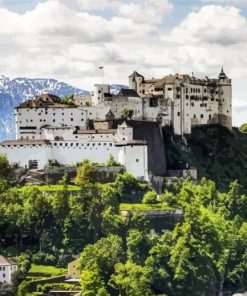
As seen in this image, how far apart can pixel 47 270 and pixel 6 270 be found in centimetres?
499

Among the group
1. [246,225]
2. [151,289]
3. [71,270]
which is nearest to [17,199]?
[71,270]

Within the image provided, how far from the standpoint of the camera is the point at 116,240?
2832 inches

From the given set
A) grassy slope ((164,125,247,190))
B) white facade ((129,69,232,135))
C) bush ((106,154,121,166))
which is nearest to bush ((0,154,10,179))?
bush ((106,154,121,166))

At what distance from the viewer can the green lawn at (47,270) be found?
68.6 m

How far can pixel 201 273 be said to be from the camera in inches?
2926

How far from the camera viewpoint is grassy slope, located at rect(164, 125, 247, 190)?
9356 centimetres

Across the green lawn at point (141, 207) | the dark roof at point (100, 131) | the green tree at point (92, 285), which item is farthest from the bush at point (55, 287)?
the dark roof at point (100, 131)

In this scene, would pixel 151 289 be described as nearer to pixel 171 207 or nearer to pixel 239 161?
pixel 171 207

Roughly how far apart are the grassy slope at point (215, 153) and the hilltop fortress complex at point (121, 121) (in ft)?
3.70

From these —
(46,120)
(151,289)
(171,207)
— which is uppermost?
(46,120)

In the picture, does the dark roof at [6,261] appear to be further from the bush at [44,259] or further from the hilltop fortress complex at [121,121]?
the hilltop fortress complex at [121,121]

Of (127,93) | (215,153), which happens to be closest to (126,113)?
(127,93)

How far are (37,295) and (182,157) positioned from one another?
33338mm

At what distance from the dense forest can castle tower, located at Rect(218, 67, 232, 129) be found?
21550 mm
